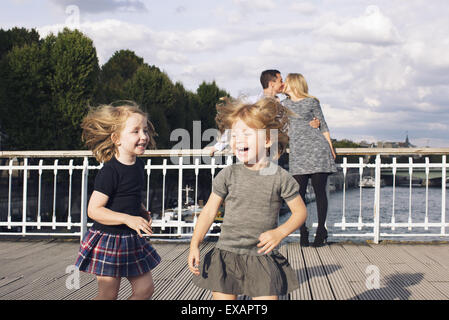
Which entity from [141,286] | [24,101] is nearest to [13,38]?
[24,101]

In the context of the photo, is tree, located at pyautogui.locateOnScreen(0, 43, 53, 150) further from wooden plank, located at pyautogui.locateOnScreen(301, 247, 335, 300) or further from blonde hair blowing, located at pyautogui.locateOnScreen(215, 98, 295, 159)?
blonde hair blowing, located at pyautogui.locateOnScreen(215, 98, 295, 159)

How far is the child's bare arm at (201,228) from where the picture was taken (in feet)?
6.62

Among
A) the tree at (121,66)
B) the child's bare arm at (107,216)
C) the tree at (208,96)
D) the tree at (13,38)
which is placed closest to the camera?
the child's bare arm at (107,216)

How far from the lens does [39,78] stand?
23.4 meters

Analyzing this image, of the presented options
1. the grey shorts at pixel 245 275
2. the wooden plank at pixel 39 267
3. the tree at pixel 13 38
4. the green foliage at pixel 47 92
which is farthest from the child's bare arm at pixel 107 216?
the tree at pixel 13 38

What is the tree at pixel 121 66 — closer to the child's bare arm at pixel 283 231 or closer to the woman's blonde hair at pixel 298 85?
the woman's blonde hair at pixel 298 85

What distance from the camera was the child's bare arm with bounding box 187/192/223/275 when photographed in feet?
6.62

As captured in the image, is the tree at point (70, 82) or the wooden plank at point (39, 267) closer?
the wooden plank at point (39, 267)

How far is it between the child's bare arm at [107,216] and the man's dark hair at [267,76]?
Result: 2.94 meters

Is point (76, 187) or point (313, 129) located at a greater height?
point (313, 129)

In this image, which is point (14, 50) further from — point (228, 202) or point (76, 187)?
point (228, 202)

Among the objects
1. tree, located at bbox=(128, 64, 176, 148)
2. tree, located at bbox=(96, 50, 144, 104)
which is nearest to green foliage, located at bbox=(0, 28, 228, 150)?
tree, located at bbox=(128, 64, 176, 148)

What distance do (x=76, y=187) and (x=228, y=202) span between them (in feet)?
91.1
